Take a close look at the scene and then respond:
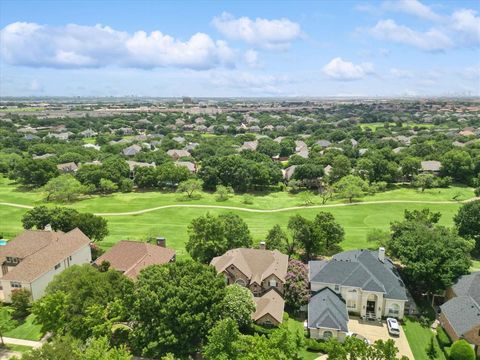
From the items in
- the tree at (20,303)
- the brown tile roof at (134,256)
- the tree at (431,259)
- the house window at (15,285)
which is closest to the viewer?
the tree at (20,303)

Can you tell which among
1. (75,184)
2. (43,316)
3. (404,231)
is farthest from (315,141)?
(43,316)

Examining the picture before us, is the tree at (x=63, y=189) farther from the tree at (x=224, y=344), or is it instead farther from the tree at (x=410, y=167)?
the tree at (x=410, y=167)

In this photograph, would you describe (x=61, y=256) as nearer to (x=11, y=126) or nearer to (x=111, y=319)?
(x=111, y=319)

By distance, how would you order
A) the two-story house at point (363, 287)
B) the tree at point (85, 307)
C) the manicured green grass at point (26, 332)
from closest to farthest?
the tree at point (85, 307)
the manicured green grass at point (26, 332)
the two-story house at point (363, 287)

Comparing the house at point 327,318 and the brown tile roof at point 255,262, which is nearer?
the house at point 327,318

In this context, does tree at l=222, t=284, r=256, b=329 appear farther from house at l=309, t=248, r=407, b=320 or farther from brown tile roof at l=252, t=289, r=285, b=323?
house at l=309, t=248, r=407, b=320

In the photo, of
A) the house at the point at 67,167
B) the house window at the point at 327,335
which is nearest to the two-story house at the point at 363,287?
the house window at the point at 327,335

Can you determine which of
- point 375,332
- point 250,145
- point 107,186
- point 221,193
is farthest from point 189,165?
point 375,332
